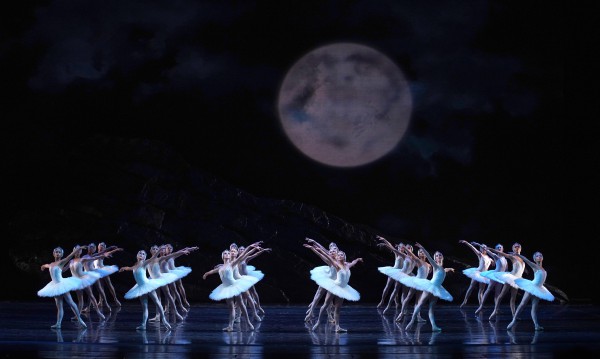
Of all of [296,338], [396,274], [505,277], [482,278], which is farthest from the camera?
[482,278]

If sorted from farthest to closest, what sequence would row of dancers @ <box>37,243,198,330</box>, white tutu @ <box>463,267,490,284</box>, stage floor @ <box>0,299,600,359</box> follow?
white tutu @ <box>463,267,490,284</box> < row of dancers @ <box>37,243,198,330</box> < stage floor @ <box>0,299,600,359</box>

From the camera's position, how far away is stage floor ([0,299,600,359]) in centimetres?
738

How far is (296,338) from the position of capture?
347 inches

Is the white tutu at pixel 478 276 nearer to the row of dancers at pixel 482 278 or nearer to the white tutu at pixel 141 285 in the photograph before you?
the row of dancers at pixel 482 278

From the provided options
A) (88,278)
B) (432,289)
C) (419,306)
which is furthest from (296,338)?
(88,278)

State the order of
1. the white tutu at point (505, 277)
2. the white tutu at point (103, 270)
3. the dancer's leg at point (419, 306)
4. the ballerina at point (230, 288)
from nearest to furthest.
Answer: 1. the ballerina at point (230, 288)
2. the dancer's leg at point (419, 306)
3. the white tutu at point (505, 277)
4. the white tutu at point (103, 270)

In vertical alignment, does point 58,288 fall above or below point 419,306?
above

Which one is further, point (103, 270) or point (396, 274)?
point (103, 270)

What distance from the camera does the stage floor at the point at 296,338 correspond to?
7379 millimetres

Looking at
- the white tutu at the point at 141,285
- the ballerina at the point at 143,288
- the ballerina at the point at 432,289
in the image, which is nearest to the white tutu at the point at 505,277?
the ballerina at the point at 432,289

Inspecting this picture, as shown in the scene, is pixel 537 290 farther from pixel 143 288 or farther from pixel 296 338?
pixel 143 288

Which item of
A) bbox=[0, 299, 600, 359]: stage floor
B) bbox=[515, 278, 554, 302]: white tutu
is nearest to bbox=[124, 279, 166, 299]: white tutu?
bbox=[0, 299, 600, 359]: stage floor

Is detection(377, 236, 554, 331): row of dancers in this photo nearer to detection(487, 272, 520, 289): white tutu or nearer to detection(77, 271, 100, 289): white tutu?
detection(487, 272, 520, 289): white tutu

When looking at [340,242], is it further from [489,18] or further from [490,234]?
[489,18]
